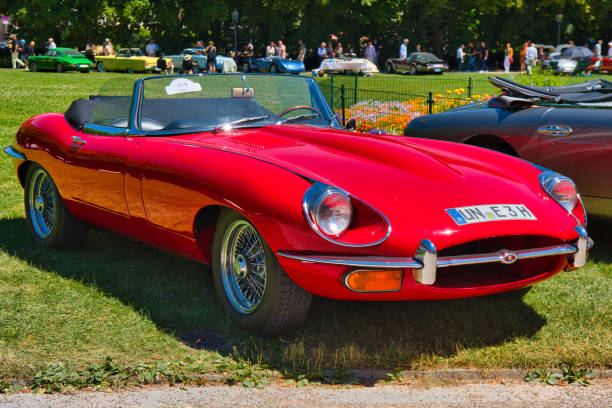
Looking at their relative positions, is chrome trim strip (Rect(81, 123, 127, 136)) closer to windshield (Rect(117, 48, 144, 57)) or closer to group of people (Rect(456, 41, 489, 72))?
windshield (Rect(117, 48, 144, 57))

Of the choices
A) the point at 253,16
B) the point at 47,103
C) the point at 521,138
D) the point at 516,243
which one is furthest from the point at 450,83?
Result: the point at 253,16

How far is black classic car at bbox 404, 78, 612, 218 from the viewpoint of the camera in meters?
5.49

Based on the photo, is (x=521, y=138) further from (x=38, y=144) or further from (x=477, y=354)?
(x=38, y=144)

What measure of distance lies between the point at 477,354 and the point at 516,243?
0.61 metres

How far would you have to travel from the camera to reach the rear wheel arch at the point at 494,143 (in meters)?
6.21

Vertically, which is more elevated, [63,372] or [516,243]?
[516,243]

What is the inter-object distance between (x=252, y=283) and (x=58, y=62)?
3504 cm

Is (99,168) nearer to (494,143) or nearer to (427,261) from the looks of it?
(427,261)

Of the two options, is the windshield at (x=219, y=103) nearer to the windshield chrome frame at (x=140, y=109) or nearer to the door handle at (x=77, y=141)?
the windshield chrome frame at (x=140, y=109)

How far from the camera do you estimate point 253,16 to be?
51.0 m

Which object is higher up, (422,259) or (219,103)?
(219,103)

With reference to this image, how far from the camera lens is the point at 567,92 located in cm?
700

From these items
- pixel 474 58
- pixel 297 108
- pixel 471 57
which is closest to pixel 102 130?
pixel 297 108

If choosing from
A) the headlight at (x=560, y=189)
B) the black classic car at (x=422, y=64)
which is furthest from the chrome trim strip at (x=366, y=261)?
the black classic car at (x=422, y=64)
